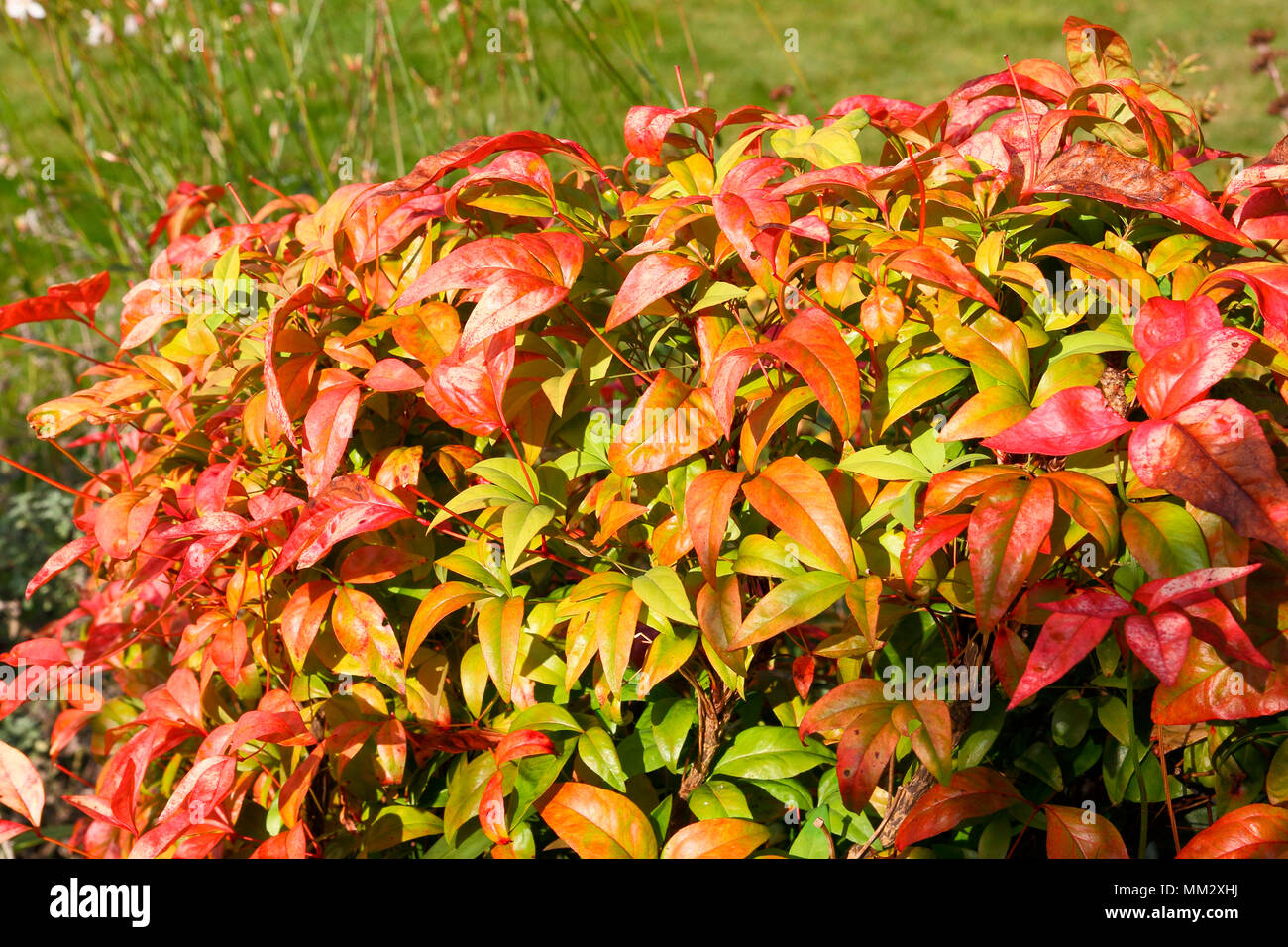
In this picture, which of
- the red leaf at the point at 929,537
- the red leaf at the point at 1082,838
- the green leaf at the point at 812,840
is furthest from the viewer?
the green leaf at the point at 812,840

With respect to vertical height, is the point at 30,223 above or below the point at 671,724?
above

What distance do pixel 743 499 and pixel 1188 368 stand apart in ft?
1.61

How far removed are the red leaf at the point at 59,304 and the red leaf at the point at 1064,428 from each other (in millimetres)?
1118

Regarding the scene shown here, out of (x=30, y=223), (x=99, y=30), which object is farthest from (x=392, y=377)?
(x=30, y=223)

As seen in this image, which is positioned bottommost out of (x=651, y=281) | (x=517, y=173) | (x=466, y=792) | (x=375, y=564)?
(x=466, y=792)

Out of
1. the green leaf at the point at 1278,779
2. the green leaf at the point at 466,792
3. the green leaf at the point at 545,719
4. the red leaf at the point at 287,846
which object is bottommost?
the red leaf at the point at 287,846

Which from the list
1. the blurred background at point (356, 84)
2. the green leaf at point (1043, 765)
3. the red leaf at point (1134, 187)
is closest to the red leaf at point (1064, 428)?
the red leaf at point (1134, 187)

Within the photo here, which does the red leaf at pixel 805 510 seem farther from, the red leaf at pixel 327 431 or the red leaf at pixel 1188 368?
the red leaf at pixel 327 431

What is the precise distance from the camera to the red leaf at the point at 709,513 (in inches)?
37.5

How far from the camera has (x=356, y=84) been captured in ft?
10.9

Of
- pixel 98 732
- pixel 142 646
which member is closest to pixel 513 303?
pixel 142 646

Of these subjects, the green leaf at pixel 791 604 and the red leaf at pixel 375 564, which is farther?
the red leaf at pixel 375 564

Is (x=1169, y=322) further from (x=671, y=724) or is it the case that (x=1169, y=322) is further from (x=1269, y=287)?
(x=671, y=724)

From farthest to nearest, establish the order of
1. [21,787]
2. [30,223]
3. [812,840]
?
[30,223]
[21,787]
[812,840]
